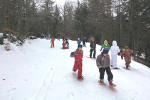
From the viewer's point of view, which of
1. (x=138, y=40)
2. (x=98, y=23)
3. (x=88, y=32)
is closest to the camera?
(x=138, y=40)

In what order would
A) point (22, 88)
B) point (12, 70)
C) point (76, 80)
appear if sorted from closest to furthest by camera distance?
point (22, 88), point (76, 80), point (12, 70)

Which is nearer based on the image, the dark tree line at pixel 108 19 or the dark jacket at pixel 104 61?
the dark jacket at pixel 104 61

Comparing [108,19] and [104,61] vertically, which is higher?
[108,19]

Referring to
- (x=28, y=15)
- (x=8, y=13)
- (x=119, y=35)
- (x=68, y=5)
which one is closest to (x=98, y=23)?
(x=119, y=35)

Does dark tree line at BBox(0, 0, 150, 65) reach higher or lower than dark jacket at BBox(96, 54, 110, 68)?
higher

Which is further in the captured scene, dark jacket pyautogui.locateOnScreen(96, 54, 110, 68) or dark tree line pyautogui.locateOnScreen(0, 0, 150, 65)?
dark tree line pyautogui.locateOnScreen(0, 0, 150, 65)

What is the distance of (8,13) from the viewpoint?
42.7 ft

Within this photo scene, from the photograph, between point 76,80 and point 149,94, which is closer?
point 149,94

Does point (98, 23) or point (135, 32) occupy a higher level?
point (98, 23)

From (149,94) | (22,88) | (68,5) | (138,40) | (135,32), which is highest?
(68,5)

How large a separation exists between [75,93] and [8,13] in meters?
12.9

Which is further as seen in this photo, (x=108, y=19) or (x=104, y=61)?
(x=108, y=19)

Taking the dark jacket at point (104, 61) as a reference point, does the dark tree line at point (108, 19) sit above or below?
above

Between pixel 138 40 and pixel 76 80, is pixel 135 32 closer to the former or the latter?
pixel 138 40
